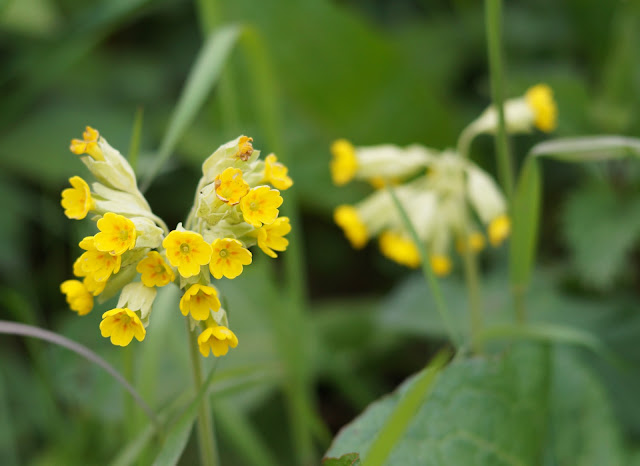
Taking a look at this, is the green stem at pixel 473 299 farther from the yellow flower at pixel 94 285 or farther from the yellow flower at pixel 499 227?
the yellow flower at pixel 94 285

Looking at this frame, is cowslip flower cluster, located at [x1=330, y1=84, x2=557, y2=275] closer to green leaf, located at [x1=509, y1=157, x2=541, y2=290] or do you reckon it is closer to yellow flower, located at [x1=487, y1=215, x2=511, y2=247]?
yellow flower, located at [x1=487, y1=215, x2=511, y2=247]

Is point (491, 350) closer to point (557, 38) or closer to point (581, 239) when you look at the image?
point (581, 239)

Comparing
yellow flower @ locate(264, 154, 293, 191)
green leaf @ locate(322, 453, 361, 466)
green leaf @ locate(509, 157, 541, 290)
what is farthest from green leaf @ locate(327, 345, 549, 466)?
yellow flower @ locate(264, 154, 293, 191)

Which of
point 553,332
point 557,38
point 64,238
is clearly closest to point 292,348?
point 553,332

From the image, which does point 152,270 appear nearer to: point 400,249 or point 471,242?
point 400,249

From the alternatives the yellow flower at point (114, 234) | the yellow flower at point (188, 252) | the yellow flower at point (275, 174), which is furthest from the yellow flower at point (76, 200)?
the yellow flower at point (275, 174)
